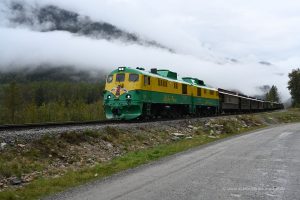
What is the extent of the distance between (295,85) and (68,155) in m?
119

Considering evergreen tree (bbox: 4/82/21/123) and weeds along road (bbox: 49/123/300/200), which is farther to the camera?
evergreen tree (bbox: 4/82/21/123)

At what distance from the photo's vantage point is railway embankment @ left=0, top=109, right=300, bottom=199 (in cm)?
1130

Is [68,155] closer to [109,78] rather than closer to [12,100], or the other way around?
[109,78]

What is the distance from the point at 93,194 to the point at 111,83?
1827 centimetres

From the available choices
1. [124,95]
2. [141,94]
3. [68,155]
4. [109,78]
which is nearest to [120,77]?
[109,78]

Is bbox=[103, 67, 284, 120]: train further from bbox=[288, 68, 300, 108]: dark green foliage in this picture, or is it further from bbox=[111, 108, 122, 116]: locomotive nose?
bbox=[288, 68, 300, 108]: dark green foliage

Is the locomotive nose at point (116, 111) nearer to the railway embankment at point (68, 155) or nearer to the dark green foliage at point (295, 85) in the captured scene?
the railway embankment at point (68, 155)

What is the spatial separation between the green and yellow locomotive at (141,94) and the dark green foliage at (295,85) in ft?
317

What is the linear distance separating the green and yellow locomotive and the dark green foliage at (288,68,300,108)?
96.6 m

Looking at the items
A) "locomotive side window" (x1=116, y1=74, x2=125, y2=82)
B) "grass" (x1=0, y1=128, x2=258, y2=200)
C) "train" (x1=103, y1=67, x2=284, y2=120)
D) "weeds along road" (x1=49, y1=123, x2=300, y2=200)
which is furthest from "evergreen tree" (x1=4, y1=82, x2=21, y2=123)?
"weeds along road" (x1=49, y1=123, x2=300, y2=200)

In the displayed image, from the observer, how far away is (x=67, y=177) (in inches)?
480

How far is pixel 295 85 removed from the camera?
123562 millimetres

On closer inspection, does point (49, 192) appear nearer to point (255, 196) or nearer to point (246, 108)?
point (255, 196)

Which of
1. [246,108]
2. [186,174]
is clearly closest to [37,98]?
[246,108]
